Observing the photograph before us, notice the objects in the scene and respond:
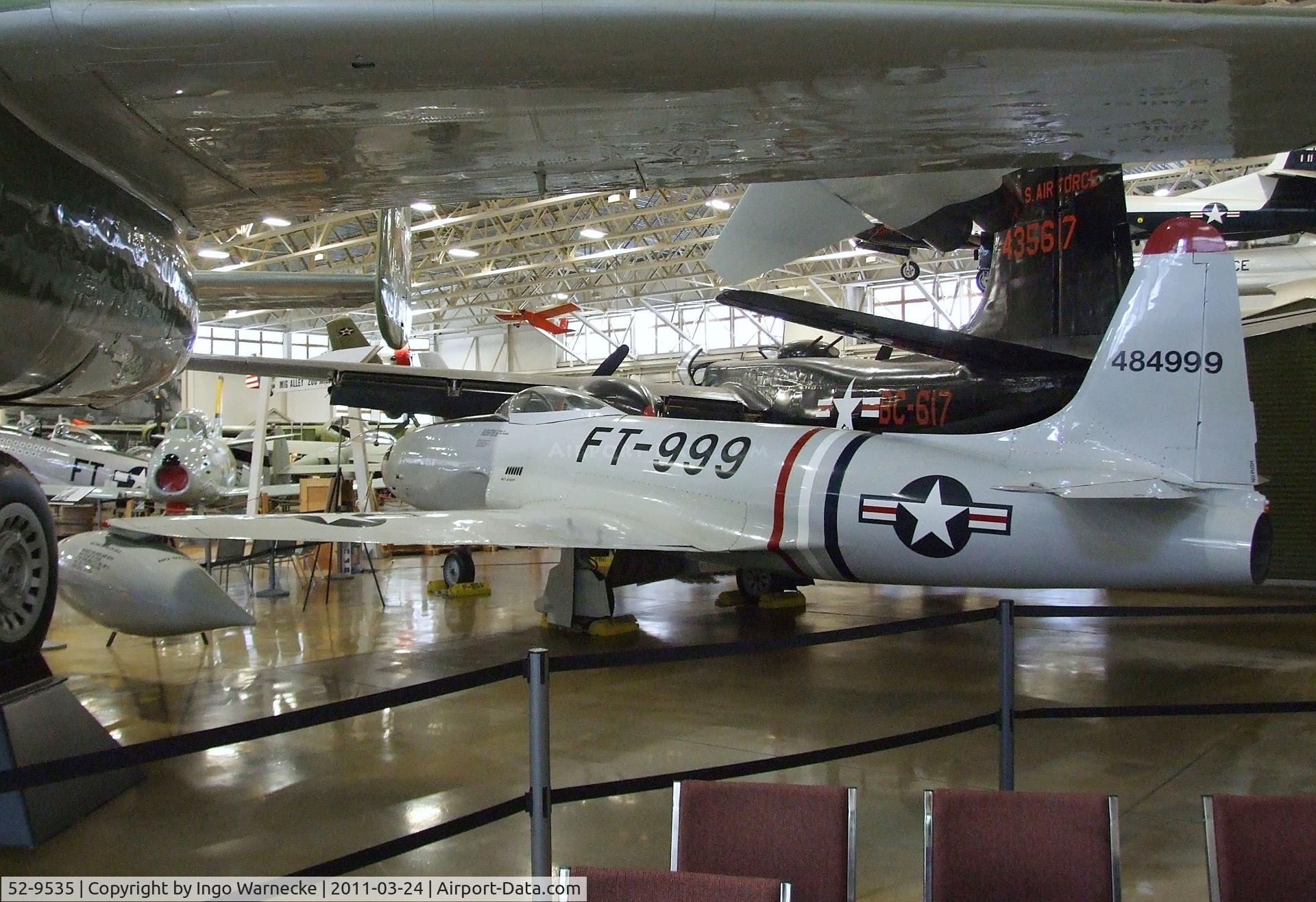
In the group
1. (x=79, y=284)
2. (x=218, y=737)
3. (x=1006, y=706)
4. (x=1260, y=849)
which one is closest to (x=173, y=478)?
(x=79, y=284)

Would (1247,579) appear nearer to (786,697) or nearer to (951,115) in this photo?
(786,697)

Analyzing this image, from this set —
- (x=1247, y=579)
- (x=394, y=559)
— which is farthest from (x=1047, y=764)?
(x=394, y=559)

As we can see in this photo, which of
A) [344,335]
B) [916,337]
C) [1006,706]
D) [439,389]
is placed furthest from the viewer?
[344,335]

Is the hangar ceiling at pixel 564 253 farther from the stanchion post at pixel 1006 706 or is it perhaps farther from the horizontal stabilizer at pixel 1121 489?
the stanchion post at pixel 1006 706

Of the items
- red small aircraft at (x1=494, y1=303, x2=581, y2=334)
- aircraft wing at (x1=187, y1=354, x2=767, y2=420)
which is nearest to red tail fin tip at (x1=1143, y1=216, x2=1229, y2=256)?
aircraft wing at (x1=187, y1=354, x2=767, y2=420)

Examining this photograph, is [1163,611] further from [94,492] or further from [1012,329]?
[94,492]

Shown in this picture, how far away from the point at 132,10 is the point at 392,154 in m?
0.99

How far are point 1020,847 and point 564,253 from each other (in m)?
31.8

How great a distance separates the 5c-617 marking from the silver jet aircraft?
14 millimetres

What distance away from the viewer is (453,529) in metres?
6.55

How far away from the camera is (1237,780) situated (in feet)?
12.7

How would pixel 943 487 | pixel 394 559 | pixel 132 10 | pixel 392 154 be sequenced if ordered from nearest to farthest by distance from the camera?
pixel 132 10 < pixel 392 154 < pixel 943 487 < pixel 394 559

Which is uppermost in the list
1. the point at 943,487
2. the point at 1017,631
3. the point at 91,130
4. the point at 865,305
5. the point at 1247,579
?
the point at 865,305

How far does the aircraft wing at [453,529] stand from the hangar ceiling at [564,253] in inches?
605
